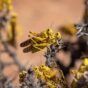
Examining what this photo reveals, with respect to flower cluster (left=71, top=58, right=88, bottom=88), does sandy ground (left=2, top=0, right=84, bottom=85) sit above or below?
below

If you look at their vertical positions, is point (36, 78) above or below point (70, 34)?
above

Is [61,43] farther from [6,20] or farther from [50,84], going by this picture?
[6,20]

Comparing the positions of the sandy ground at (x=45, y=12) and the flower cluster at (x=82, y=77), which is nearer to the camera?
the flower cluster at (x=82, y=77)

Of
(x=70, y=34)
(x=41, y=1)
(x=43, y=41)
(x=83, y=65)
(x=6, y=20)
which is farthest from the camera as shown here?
(x=41, y=1)

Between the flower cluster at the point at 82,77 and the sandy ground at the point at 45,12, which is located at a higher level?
the flower cluster at the point at 82,77

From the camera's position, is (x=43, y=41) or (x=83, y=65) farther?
(x=43, y=41)

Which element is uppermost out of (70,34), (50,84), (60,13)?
(50,84)

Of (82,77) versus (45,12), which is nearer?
(82,77)

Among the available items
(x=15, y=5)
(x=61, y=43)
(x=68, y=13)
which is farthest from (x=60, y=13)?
(x=61, y=43)

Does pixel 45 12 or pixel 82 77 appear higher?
pixel 82 77

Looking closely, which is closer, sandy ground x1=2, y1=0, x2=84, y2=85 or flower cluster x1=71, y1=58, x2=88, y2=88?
flower cluster x1=71, y1=58, x2=88, y2=88

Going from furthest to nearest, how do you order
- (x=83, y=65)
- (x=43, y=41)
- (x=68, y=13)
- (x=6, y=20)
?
(x=68, y=13) < (x=6, y=20) < (x=43, y=41) < (x=83, y=65)
